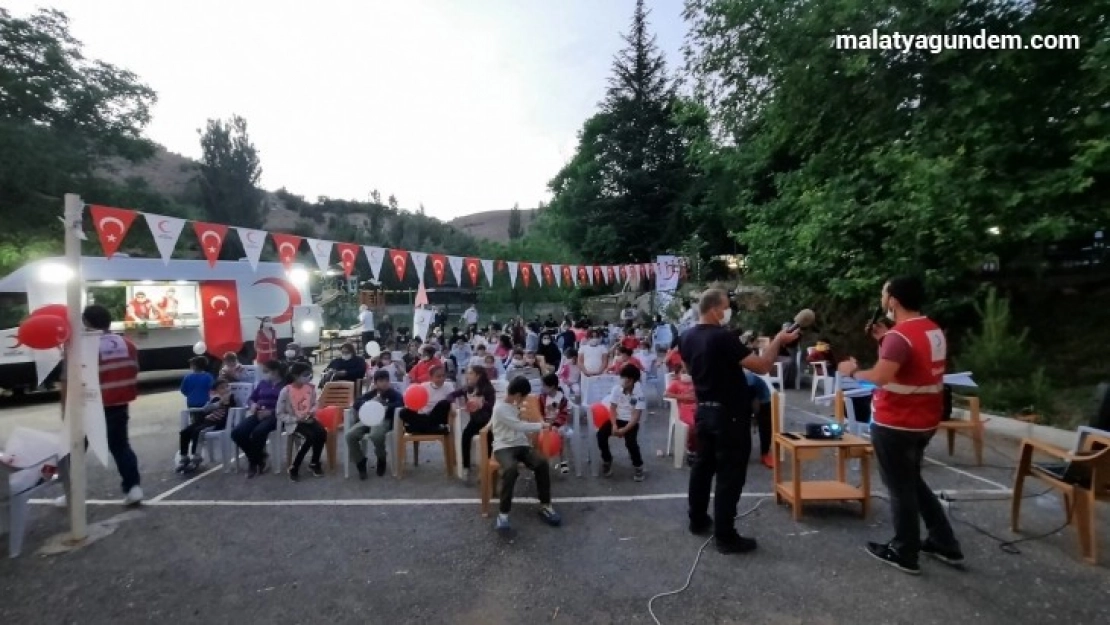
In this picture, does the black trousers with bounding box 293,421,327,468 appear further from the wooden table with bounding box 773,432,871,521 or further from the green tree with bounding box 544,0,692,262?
the green tree with bounding box 544,0,692,262

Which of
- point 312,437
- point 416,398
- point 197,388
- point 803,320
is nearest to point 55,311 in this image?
point 197,388

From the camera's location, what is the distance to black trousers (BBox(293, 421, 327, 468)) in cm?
545

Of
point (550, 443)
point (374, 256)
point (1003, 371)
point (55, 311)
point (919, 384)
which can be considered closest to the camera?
point (919, 384)

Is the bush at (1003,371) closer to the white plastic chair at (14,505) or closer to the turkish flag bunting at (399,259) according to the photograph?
the turkish flag bunting at (399,259)

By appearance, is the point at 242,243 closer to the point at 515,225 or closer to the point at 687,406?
the point at 687,406

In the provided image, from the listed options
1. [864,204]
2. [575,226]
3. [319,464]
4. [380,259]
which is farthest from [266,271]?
[575,226]

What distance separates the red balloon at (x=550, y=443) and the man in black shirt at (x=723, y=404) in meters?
1.66

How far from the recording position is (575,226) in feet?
91.5

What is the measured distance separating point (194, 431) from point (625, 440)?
445 centimetres

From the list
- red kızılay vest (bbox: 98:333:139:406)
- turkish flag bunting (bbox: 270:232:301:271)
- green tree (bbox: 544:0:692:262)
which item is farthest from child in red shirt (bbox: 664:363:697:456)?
green tree (bbox: 544:0:692:262)

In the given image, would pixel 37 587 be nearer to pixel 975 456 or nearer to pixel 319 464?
pixel 319 464

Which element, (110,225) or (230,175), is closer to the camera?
(110,225)

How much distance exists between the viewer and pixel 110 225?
549 centimetres

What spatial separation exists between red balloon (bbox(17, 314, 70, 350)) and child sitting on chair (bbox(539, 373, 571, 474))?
3808 mm
